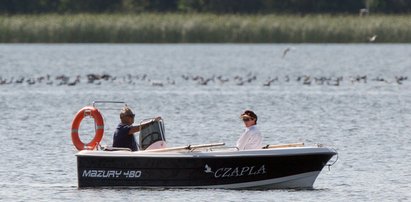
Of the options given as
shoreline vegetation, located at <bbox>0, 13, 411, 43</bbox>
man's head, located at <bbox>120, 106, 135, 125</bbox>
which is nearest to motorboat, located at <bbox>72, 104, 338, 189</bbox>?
man's head, located at <bbox>120, 106, 135, 125</bbox>

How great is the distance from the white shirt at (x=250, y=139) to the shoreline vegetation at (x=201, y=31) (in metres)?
55.5

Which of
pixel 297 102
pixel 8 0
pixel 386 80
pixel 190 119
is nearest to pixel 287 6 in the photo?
pixel 8 0

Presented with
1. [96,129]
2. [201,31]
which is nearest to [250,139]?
[96,129]

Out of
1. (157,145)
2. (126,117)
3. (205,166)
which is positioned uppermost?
(126,117)

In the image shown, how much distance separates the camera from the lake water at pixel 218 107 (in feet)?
91.9

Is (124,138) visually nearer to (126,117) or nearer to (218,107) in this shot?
(126,117)

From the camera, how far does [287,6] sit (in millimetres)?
110438

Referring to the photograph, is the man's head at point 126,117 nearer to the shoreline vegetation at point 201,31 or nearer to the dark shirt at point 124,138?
the dark shirt at point 124,138

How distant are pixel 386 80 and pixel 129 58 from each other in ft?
83.3

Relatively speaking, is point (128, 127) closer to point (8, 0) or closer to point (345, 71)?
point (345, 71)

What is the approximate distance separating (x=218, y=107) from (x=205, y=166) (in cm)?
2269

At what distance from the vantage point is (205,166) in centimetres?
2636

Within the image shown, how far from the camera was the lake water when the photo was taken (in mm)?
28016

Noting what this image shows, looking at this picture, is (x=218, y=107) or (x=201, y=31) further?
(x=201, y=31)
